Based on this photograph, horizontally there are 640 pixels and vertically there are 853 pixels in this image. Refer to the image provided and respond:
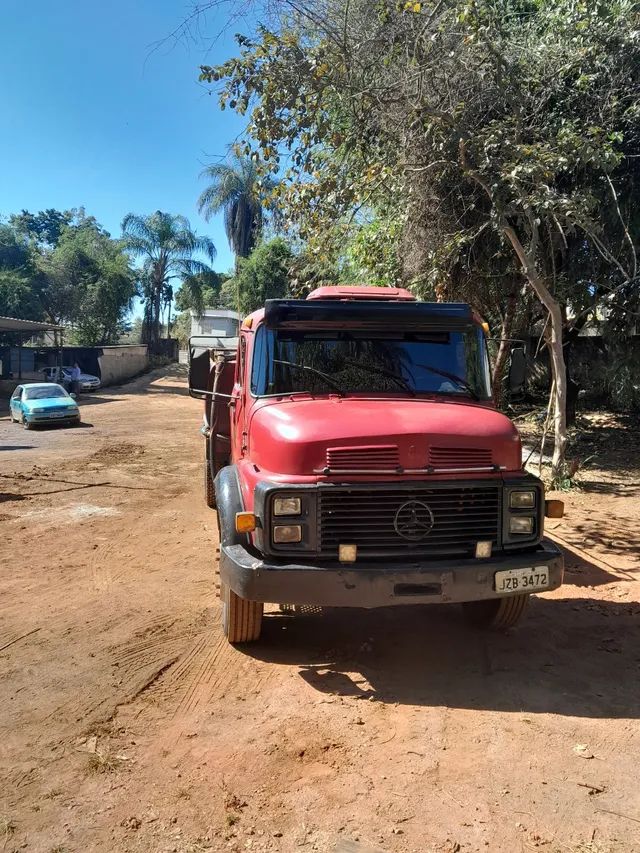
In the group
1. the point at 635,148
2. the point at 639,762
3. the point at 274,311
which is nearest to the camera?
the point at 639,762

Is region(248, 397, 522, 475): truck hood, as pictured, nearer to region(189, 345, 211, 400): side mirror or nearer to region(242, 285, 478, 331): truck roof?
region(242, 285, 478, 331): truck roof

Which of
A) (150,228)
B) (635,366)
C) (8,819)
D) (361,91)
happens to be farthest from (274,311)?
(150,228)

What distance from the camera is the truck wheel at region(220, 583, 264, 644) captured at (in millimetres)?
4203

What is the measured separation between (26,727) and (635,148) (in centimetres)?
1092

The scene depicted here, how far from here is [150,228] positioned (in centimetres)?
4162

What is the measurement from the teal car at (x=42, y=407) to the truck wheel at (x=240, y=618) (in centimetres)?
1711

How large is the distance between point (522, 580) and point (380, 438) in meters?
1.21

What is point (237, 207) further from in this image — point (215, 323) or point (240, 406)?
point (240, 406)

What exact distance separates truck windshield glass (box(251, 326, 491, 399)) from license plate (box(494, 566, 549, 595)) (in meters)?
1.38

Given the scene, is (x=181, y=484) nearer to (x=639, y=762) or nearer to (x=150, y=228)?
(x=639, y=762)

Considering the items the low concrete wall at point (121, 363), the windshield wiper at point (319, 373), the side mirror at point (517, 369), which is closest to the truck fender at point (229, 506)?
the windshield wiper at point (319, 373)

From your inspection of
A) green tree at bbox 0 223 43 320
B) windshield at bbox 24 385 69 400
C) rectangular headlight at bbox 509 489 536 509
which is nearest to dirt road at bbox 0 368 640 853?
rectangular headlight at bbox 509 489 536 509

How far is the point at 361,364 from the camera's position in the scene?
4.72 m

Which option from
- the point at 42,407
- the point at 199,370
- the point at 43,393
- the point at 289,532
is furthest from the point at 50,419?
the point at 289,532
